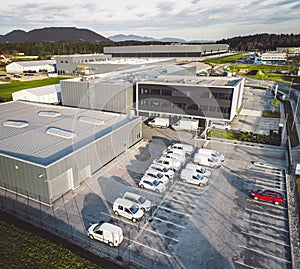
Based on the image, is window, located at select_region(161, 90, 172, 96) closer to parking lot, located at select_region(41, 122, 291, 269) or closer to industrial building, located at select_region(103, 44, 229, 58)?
parking lot, located at select_region(41, 122, 291, 269)

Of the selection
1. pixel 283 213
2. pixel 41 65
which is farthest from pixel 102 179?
pixel 41 65

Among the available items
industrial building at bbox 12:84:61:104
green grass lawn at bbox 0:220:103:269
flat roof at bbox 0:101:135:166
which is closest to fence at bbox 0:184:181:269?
green grass lawn at bbox 0:220:103:269

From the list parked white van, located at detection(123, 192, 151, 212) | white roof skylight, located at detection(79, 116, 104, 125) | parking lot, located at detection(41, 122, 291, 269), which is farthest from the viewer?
white roof skylight, located at detection(79, 116, 104, 125)

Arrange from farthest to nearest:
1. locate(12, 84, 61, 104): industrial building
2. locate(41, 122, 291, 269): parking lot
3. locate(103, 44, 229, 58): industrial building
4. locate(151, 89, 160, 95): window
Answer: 1. locate(103, 44, 229, 58): industrial building
2. locate(12, 84, 61, 104): industrial building
3. locate(151, 89, 160, 95): window
4. locate(41, 122, 291, 269): parking lot

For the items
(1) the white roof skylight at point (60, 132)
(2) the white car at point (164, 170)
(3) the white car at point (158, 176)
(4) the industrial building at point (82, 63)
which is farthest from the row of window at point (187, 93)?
(4) the industrial building at point (82, 63)

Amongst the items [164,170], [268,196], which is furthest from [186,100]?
[268,196]

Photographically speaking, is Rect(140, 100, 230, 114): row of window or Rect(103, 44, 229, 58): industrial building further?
Rect(103, 44, 229, 58): industrial building

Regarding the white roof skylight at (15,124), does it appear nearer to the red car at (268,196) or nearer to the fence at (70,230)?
the fence at (70,230)
